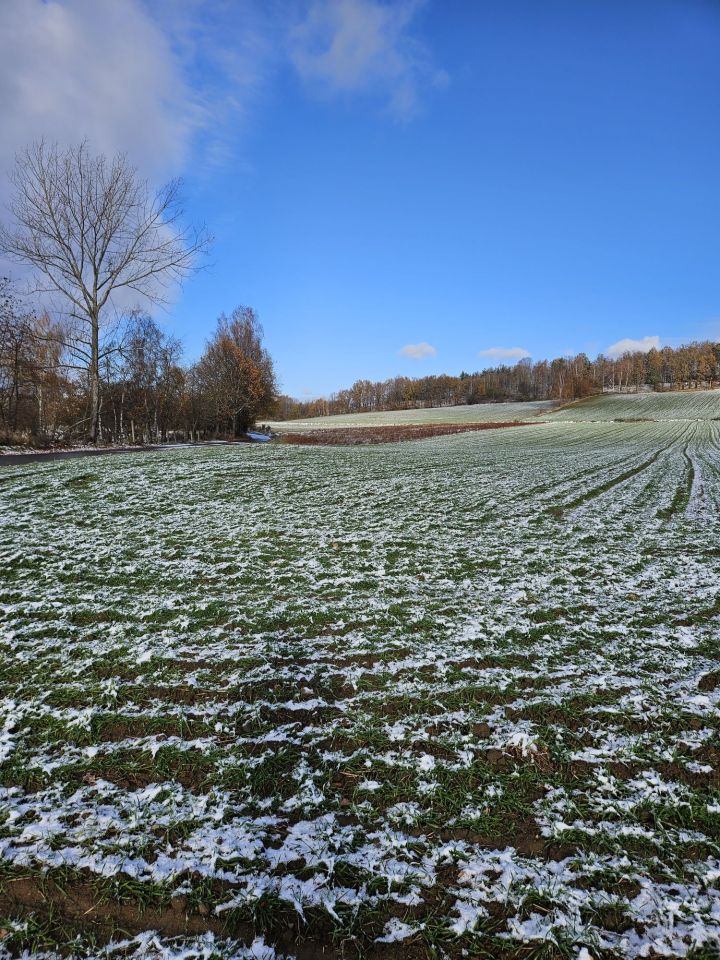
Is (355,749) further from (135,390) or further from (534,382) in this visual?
(534,382)

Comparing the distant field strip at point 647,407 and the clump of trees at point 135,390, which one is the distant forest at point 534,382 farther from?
the clump of trees at point 135,390

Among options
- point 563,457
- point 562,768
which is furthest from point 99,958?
point 563,457

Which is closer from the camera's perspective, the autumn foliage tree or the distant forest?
the autumn foliage tree

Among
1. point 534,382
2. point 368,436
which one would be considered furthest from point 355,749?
point 534,382

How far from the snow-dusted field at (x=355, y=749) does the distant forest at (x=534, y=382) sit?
342ft

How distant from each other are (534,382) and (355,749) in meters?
138

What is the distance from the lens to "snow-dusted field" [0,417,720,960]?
2.18m

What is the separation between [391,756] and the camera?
3273mm

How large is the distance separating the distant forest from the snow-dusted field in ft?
342

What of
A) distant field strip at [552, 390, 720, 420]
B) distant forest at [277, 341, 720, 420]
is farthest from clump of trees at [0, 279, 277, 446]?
distant forest at [277, 341, 720, 420]

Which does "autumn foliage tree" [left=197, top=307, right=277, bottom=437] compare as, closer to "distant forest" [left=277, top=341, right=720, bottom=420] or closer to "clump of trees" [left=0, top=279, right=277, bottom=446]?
"clump of trees" [left=0, top=279, right=277, bottom=446]

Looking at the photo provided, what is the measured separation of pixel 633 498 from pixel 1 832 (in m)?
14.8

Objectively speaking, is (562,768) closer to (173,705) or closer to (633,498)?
(173,705)

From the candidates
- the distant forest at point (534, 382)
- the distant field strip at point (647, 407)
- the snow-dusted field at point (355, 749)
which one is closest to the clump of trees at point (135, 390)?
the snow-dusted field at point (355, 749)
